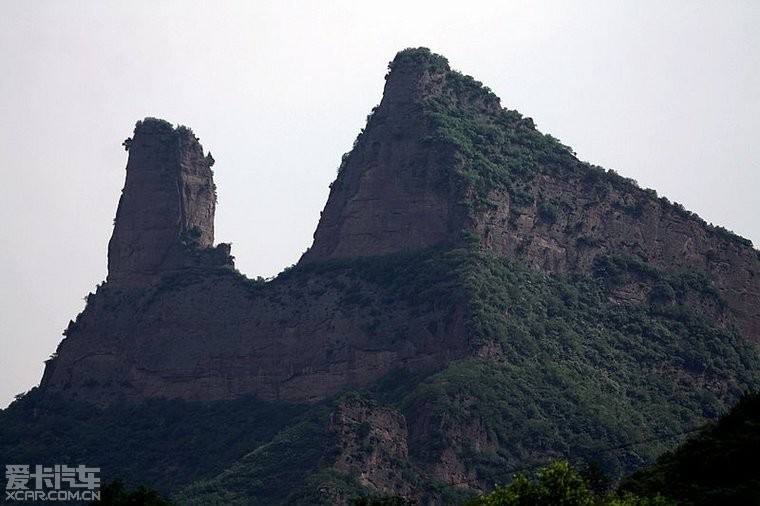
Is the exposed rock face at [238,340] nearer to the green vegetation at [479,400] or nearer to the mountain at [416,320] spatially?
the mountain at [416,320]

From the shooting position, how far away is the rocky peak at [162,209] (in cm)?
15350

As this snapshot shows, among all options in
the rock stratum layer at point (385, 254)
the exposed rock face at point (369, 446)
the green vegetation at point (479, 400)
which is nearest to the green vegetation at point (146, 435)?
the green vegetation at point (479, 400)

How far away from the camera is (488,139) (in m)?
150

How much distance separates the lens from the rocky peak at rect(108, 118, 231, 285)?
504ft

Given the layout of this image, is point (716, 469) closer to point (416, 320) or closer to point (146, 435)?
point (416, 320)

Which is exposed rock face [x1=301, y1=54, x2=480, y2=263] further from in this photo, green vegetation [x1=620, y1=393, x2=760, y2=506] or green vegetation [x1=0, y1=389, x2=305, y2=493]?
green vegetation [x1=620, y1=393, x2=760, y2=506]

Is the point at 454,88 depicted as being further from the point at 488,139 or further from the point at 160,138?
the point at 160,138

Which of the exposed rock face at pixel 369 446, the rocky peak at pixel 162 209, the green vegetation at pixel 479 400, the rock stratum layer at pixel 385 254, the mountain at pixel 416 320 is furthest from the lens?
the rocky peak at pixel 162 209

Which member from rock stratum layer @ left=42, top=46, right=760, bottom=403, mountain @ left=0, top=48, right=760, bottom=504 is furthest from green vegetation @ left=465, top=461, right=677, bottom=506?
rock stratum layer @ left=42, top=46, right=760, bottom=403

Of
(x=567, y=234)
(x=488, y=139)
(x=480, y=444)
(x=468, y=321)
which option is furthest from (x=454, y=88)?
(x=480, y=444)

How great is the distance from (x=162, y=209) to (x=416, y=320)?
26293 mm

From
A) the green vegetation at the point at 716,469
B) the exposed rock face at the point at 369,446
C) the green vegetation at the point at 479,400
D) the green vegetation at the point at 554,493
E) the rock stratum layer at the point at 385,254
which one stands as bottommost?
the green vegetation at the point at 554,493

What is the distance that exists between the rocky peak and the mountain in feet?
0.51

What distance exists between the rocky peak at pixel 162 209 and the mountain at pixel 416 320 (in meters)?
0.16
